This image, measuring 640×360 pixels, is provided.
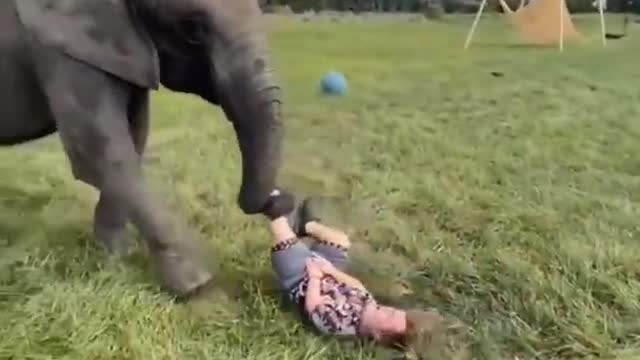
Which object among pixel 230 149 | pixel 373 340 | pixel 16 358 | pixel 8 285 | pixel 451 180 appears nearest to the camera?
pixel 16 358

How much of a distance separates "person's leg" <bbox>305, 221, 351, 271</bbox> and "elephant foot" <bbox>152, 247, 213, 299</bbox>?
0.22 m

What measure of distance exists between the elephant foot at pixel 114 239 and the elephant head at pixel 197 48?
380mm

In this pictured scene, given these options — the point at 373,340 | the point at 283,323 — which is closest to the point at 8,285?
the point at 283,323

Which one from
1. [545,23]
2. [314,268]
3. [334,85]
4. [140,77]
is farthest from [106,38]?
[545,23]

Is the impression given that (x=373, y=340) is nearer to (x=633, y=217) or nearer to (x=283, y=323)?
(x=283, y=323)

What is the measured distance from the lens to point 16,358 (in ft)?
5.22

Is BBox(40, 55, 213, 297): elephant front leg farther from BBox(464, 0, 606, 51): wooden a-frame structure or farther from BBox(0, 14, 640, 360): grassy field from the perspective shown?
BBox(464, 0, 606, 51): wooden a-frame structure

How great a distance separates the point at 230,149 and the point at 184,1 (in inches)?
68.6

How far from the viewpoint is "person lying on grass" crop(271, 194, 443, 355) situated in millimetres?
1751

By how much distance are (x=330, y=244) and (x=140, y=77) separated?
1.58 feet

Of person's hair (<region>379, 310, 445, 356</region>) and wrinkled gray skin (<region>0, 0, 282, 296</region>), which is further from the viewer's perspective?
wrinkled gray skin (<region>0, 0, 282, 296</region>)

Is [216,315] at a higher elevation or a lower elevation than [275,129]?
lower

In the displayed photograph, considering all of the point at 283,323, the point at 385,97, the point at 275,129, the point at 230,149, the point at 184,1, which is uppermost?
the point at 184,1

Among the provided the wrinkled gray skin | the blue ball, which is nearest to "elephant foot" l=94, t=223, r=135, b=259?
the wrinkled gray skin
